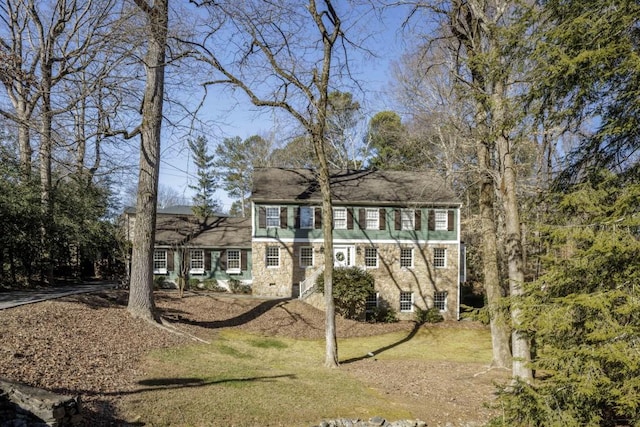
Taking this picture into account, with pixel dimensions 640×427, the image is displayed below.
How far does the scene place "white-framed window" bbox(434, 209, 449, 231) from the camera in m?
24.8

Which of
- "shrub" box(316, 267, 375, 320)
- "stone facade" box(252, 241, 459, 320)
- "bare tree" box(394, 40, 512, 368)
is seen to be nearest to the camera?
"bare tree" box(394, 40, 512, 368)

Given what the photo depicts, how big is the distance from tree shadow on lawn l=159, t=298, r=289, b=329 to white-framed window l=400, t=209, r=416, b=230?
8.98 metres

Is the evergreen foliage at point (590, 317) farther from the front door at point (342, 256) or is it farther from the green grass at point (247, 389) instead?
the front door at point (342, 256)

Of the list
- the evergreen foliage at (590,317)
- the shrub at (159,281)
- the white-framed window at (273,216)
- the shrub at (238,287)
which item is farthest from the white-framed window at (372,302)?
the evergreen foliage at (590,317)

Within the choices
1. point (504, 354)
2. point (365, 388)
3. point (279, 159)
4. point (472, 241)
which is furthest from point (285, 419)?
point (279, 159)

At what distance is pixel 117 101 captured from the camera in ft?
27.8

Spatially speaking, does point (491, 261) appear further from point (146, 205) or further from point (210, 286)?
point (210, 286)

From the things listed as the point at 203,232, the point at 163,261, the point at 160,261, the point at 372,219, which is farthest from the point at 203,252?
the point at 372,219

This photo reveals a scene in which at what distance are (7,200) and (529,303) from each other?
642 inches

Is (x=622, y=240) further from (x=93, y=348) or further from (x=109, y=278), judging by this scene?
(x=109, y=278)

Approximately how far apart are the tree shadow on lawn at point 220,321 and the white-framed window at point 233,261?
21.1 ft

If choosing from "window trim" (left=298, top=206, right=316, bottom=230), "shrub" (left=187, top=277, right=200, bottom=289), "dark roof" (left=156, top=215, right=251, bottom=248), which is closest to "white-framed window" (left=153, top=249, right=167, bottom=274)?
"dark roof" (left=156, top=215, right=251, bottom=248)

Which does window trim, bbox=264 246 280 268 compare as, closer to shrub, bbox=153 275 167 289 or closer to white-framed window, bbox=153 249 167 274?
shrub, bbox=153 275 167 289

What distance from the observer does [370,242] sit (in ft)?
80.4
